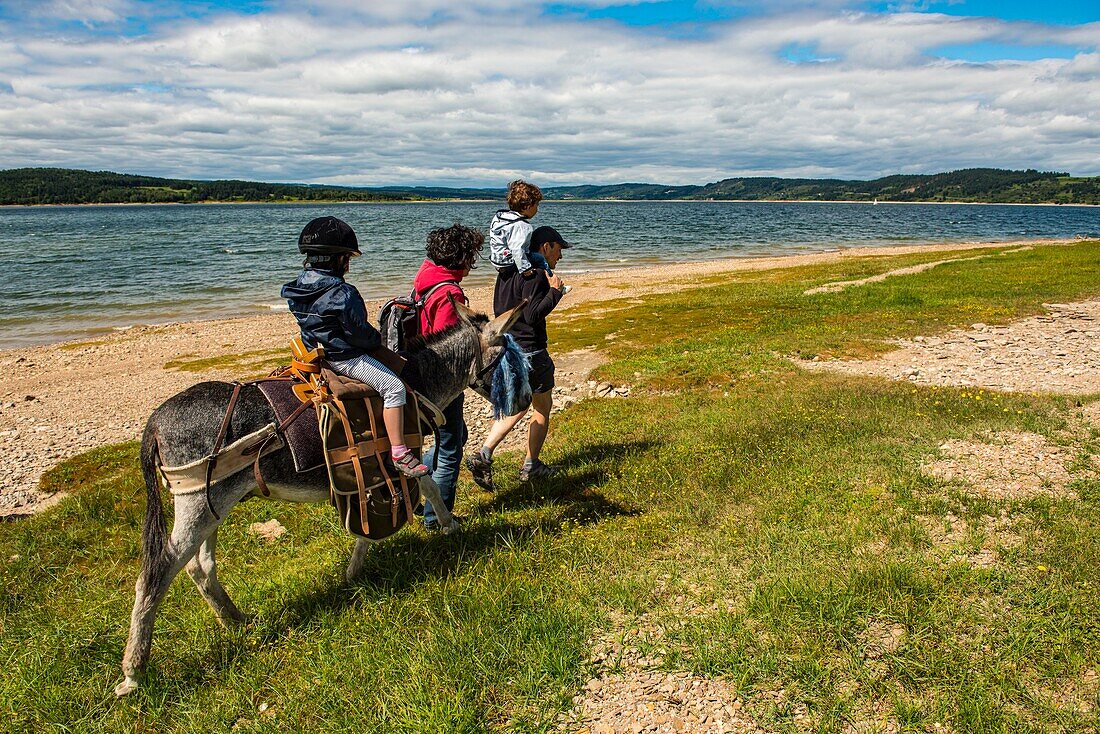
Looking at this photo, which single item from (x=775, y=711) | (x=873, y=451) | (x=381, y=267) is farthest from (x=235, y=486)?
(x=381, y=267)

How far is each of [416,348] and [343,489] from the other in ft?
4.58

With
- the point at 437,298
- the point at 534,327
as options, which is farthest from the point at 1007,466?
the point at 437,298

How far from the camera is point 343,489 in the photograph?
4910mm

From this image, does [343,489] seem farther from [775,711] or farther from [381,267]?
[381,267]

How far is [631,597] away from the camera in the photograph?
4.88 m

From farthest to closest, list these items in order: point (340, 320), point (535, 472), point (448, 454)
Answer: point (535, 472), point (448, 454), point (340, 320)

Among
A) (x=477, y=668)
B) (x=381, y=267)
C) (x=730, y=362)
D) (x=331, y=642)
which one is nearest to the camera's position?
(x=477, y=668)

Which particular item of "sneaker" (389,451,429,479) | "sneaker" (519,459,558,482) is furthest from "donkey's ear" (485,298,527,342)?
"sneaker" (519,459,558,482)

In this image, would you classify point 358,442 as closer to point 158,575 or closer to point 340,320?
point 340,320

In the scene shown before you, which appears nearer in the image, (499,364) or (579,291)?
(499,364)

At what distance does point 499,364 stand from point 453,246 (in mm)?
1235

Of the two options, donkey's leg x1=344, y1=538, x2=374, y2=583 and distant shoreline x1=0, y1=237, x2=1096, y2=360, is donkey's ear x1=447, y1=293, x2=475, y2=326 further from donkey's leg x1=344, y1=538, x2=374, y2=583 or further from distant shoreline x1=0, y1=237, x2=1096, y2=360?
distant shoreline x1=0, y1=237, x2=1096, y2=360

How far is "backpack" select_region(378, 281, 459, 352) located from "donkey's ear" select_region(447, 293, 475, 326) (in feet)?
1.00

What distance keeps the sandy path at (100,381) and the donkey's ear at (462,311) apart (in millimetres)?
6917
